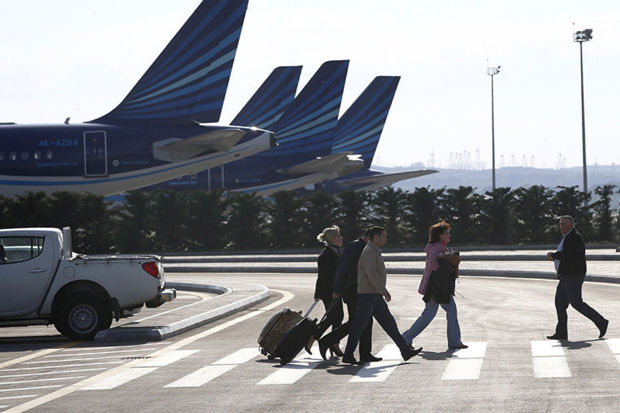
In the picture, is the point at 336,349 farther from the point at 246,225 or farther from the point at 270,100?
the point at 270,100

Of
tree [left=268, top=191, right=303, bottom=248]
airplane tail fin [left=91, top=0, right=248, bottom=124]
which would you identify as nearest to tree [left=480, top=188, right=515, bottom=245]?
tree [left=268, top=191, right=303, bottom=248]

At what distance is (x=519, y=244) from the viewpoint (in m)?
46.4

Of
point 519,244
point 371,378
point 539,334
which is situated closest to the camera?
point 371,378

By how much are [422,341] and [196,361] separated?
3.53 m

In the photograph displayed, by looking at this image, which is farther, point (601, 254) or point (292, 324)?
point (601, 254)

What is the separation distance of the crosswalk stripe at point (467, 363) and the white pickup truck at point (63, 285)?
5.46 metres

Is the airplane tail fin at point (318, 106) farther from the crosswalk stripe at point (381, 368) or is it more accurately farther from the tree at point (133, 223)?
the crosswalk stripe at point (381, 368)

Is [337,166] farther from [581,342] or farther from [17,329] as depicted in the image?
[581,342]

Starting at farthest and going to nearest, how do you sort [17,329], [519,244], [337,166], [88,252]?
[337,166] → [519,244] → [88,252] → [17,329]

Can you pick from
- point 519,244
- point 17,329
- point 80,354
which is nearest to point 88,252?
point 519,244

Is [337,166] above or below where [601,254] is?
above

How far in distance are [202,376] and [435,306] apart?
377cm

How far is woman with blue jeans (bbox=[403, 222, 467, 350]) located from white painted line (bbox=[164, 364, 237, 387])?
2682mm

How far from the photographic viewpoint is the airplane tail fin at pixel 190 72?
42469 millimetres
